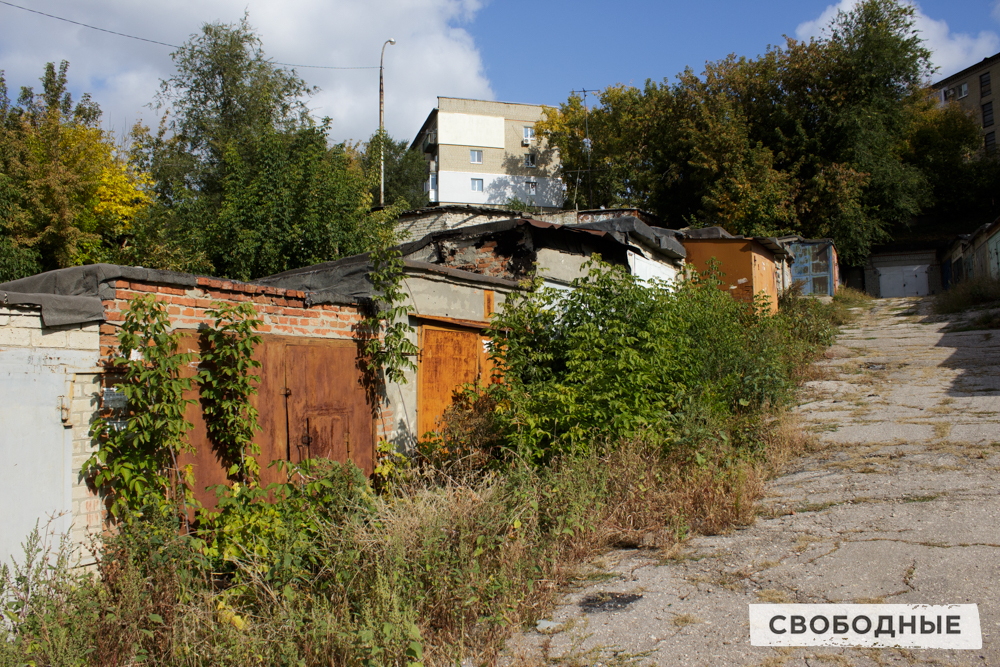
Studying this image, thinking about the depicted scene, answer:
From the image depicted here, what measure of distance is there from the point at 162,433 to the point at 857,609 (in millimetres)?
4299

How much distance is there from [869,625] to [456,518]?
2.34 m

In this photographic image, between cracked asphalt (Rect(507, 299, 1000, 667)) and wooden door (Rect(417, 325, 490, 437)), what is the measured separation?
2.95 metres

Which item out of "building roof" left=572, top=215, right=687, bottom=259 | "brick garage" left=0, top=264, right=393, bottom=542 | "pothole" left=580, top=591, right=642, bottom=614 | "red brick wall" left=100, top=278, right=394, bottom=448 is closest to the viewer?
A: "pothole" left=580, top=591, right=642, bottom=614

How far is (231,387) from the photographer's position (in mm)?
4555

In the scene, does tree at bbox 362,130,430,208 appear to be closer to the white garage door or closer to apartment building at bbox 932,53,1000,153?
the white garage door

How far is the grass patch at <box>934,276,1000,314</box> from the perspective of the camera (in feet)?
50.2

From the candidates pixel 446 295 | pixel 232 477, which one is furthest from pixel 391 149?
pixel 232 477

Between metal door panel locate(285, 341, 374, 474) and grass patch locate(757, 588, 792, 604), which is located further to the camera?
metal door panel locate(285, 341, 374, 474)

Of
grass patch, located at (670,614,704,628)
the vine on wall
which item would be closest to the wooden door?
the vine on wall

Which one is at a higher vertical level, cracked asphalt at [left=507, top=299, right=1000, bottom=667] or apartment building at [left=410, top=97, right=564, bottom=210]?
apartment building at [left=410, top=97, right=564, bottom=210]

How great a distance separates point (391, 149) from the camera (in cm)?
3778

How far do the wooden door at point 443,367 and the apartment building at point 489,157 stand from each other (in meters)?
29.6

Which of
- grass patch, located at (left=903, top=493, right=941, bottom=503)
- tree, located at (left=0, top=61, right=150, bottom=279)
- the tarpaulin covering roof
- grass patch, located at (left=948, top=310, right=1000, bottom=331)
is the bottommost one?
grass patch, located at (left=903, top=493, right=941, bottom=503)

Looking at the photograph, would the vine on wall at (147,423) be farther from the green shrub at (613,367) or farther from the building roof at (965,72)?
the building roof at (965,72)
